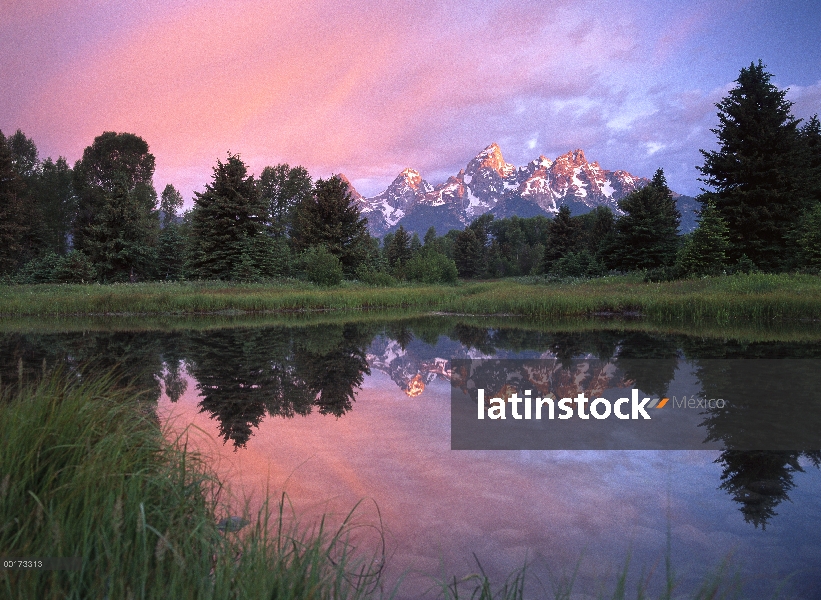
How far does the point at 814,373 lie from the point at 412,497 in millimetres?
8572

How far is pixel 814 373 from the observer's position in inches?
372

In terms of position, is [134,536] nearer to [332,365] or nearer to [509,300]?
[332,365]

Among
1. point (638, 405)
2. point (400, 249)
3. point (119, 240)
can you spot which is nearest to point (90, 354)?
point (638, 405)

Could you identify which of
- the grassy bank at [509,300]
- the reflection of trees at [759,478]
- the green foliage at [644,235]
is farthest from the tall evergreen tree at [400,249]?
the reflection of trees at [759,478]

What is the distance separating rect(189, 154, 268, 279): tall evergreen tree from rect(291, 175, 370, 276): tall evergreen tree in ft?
20.4

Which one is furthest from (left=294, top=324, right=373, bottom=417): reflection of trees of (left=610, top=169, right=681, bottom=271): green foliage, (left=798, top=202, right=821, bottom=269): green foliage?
(left=610, top=169, right=681, bottom=271): green foliage

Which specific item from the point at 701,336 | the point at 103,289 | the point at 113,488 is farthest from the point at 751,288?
the point at 103,289

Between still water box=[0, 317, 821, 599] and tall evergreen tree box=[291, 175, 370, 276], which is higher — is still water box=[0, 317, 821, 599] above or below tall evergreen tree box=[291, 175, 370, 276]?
below

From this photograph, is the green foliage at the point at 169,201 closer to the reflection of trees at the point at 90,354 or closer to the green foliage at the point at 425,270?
the green foliage at the point at 425,270

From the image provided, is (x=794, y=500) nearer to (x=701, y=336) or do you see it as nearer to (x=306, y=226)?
(x=701, y=336)

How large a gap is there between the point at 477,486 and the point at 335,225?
4533cm

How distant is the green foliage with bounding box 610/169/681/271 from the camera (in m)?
37.0

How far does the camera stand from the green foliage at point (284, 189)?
2625 inches

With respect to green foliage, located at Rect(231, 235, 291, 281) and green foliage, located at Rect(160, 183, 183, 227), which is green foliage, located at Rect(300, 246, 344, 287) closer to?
green foliage, located at Rect(231, 235, 291, 281)
